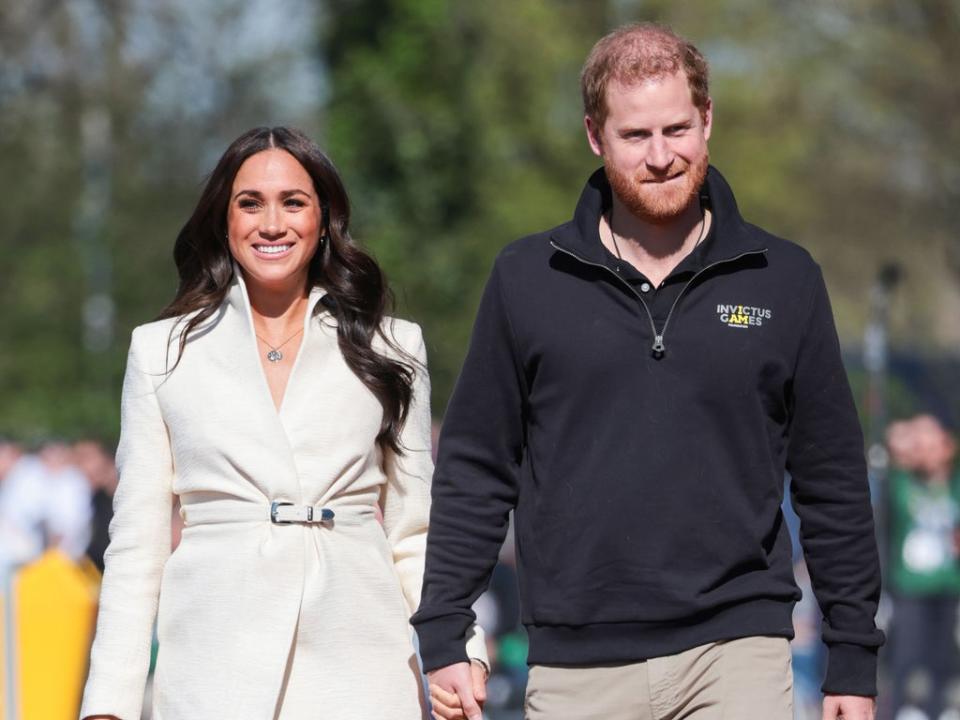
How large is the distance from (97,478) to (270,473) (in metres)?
14.3

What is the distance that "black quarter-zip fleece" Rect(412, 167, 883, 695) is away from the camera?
4.16 metres

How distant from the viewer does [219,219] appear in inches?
195

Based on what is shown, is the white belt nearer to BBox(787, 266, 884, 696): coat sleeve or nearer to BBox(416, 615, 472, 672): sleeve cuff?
BBox(416, 615, 472, 672): sleeve cuff

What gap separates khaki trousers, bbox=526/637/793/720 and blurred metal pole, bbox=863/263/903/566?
877cm

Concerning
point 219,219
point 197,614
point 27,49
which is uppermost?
point 27,49

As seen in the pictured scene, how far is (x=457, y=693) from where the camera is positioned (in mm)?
4293

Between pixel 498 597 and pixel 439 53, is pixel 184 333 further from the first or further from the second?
pixel 439 53

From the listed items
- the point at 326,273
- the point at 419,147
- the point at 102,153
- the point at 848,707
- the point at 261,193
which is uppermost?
the point at 102,153

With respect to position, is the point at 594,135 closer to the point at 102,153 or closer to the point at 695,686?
the point at 695,686

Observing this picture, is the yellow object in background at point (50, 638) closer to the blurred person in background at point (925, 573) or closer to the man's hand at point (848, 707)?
the man's hand at point (848, 707)

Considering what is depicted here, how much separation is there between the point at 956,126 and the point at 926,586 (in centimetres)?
1666

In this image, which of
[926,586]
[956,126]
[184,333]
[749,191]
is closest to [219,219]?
[184,333]

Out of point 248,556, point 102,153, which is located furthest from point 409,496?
point 102,153

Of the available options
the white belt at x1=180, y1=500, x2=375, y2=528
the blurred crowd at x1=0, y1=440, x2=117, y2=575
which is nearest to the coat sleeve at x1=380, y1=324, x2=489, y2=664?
the white belt at x1=180, y1=500, x2=375, y2=528
